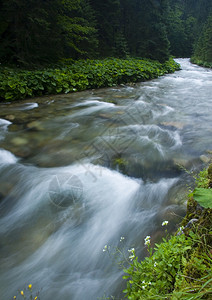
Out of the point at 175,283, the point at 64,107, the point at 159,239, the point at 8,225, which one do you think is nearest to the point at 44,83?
the point at 64,107

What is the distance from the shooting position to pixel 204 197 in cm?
137

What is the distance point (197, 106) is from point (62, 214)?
5.98m

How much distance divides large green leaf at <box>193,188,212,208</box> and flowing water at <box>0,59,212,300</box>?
1028 mm

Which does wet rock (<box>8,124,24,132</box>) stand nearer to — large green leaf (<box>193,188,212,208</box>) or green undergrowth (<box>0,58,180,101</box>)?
green undergrowth (<box>0,58,180,101</box>)

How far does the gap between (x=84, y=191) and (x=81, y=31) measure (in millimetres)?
14945

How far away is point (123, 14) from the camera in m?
25.6

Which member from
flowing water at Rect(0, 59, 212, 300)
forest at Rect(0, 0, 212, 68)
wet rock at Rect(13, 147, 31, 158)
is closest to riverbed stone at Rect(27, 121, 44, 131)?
flowing water at Rect(0, 59, 212, 300)

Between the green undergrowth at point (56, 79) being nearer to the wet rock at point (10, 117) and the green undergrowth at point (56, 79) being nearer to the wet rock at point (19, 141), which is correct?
the wet rock at point (10, 117)

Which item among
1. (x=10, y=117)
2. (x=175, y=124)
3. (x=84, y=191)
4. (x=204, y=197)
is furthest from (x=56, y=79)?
(x=204, y=197)

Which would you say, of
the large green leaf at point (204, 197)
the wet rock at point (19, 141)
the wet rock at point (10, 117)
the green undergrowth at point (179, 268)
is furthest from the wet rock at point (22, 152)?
the large green leaf at point (204, 197)

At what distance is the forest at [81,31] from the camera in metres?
9.21

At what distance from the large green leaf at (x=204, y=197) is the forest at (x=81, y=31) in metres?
9.25

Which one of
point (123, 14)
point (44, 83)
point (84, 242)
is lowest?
point (84, 242)

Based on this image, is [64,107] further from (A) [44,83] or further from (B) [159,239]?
(B) [159,239]
